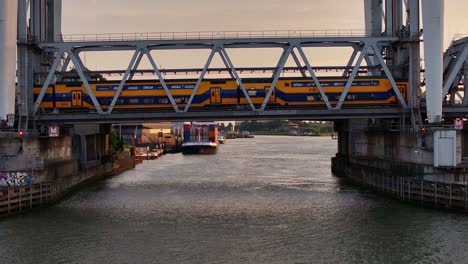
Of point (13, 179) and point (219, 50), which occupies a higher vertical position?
point (219, 50)

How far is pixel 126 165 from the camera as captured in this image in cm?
7925

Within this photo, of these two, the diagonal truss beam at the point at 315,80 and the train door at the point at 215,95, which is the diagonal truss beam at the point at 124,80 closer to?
the train door at the point at 215,95

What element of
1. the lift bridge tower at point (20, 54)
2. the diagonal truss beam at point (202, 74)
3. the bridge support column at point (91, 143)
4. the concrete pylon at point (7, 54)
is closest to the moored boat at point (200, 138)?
the bridge support column at point (91, 143)

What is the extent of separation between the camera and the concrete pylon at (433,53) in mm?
44969

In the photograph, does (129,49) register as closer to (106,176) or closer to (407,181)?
(106,176)

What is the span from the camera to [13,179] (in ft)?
132

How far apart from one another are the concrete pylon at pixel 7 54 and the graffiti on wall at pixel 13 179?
8.39 metres

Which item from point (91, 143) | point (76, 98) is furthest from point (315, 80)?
point (91, 143)

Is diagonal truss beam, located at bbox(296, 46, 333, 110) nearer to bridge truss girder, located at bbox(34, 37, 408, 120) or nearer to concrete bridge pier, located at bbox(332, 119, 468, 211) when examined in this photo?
bridge truss girder, located at bbox(34, 37, 408, 120)

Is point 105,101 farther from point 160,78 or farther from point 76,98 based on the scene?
point 160,78

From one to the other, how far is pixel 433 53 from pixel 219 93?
1905 centimetres

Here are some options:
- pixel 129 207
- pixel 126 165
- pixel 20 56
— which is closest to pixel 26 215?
pixel 129 207

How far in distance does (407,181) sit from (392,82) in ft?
37.4

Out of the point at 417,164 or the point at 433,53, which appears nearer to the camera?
the point at 417,164
